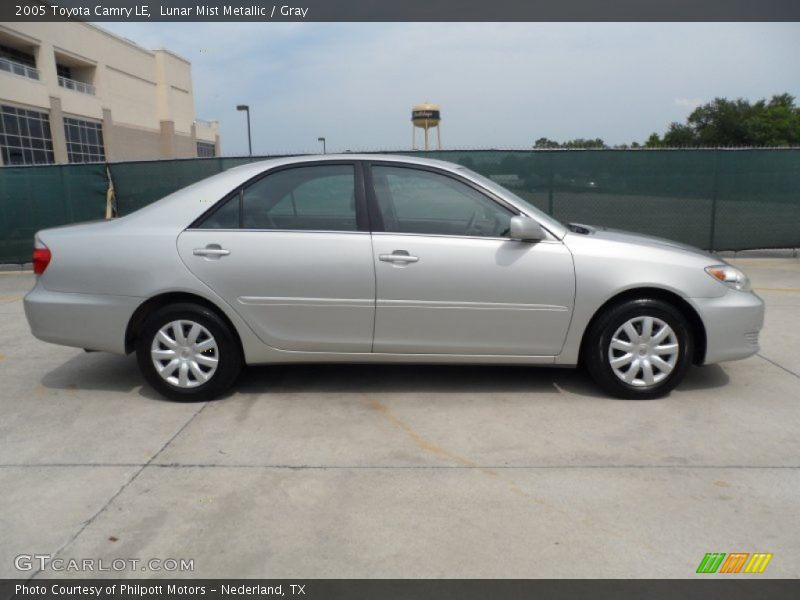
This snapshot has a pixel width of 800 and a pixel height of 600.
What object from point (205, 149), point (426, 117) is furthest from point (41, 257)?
point (205, 149)

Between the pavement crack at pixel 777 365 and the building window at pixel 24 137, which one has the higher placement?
the building window at pixel 24 137

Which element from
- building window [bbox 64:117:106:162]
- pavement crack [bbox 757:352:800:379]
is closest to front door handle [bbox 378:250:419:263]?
pavement crack [bbox 757:352:800:379]

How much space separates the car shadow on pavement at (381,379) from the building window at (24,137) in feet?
119

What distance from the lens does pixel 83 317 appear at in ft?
14.4

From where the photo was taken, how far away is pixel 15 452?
3.71 metres

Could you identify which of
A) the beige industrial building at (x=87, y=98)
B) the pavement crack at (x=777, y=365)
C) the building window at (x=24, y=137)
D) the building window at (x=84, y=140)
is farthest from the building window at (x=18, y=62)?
the pavement crack at (x=777, y=365)

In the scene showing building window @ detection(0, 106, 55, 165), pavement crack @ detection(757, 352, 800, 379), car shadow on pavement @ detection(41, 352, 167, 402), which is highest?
building window @ detection(0, 106, 55, 165)

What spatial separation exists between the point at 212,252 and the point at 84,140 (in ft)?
161

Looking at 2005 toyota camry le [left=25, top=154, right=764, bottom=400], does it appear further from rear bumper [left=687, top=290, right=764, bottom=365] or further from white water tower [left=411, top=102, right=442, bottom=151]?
white water tower [left=411, top=102, right=442, bottom=151]

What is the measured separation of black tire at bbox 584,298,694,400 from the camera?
4215 mm

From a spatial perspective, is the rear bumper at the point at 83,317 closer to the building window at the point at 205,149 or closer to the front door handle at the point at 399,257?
the front door handle at the point at 399,257

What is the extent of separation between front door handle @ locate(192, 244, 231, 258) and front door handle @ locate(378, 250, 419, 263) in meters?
1.03

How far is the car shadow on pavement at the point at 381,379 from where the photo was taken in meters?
4.62
